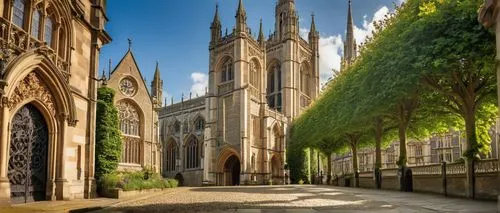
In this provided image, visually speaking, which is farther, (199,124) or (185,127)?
(185,127)

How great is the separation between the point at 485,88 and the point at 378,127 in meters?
12.0

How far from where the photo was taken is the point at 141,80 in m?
36.0

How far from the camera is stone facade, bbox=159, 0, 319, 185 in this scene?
54.9 meters

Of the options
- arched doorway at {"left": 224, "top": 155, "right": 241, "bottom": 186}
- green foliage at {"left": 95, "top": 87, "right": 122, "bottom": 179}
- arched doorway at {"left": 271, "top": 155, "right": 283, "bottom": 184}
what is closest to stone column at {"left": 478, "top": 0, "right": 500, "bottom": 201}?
green foliage at {"left": 95, "top": 87, "right": 122, "bottom": 179}

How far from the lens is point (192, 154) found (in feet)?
214

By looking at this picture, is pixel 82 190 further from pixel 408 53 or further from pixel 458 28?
pixel 458 28

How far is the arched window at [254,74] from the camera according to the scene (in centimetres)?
5915

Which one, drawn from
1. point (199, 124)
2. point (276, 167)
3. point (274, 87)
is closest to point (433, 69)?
point (276, 167)

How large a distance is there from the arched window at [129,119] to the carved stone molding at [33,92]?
20.6 metres

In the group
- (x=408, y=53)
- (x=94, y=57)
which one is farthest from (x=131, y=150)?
(x=408, y=53)

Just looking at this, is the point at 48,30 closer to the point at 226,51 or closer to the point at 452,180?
the point at 452,180

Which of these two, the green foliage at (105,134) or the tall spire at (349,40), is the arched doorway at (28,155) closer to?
the green foliage at (105,134)

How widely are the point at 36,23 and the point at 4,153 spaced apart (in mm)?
4395

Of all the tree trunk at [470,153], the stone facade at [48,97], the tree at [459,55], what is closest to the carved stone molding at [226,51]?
the stone facade at [48,97]
